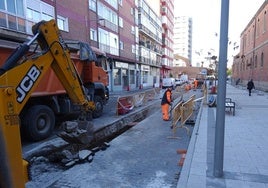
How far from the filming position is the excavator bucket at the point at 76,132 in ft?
26.8

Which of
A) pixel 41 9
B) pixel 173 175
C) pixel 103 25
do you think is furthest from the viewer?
pixel 103 25

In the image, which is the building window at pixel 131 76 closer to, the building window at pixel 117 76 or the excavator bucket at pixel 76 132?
the building window at pixel 117 76

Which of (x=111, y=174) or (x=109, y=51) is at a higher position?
(x=109, y=51)

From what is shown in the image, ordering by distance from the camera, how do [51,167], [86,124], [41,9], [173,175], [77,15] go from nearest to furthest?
1. [173,175]
2. [51,167]
3. [86,124]
4. [41,9]
5. [77,15]

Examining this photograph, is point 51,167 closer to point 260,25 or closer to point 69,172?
point 69,172

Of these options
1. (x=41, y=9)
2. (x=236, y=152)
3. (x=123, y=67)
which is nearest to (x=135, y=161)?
(x=236, y=152)

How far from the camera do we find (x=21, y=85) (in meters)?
4.58

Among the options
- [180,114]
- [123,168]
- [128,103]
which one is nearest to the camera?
[123,168]

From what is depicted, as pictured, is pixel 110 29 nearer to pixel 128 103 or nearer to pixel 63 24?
pixel 63 24

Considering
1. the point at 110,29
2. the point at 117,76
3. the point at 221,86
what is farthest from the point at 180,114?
the point at 117,76

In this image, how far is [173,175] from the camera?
541 centimetres

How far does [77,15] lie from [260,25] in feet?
80.2

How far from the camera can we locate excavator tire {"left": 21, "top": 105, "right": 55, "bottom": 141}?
825 centimetres

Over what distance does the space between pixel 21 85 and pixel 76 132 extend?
390 cm
